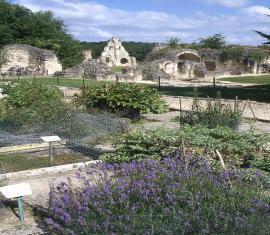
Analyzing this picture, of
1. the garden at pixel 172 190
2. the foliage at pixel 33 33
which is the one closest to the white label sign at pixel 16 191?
the garden at pixel 172 190

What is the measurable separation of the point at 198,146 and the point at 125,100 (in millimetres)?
6659

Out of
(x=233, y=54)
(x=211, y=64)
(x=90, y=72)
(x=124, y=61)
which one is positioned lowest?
(x=90, y=72)

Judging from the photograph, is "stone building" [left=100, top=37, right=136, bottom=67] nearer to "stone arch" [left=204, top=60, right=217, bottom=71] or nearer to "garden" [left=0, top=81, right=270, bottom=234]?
"stone arch" [left=204, top=60, right=217, bottom=71]

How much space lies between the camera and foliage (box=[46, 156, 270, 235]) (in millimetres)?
4402

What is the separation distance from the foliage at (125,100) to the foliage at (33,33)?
30993 millimetres

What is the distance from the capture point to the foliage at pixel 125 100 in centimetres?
1391

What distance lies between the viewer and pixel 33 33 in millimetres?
46062

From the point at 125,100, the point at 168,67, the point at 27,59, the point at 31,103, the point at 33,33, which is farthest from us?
the point at 33,33

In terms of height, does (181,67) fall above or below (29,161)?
above

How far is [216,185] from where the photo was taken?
5207 millimetres

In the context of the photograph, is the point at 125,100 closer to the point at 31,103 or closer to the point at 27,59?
the point at 31,103

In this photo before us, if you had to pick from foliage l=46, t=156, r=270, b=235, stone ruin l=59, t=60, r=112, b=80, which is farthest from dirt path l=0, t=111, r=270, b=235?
stone ruin l=59, t=60, r=112, b=80

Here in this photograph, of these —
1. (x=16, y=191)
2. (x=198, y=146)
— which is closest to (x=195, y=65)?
(x=198, y=146)

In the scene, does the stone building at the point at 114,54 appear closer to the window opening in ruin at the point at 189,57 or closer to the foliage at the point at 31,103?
the window opening in ruin at the point at 189,57
